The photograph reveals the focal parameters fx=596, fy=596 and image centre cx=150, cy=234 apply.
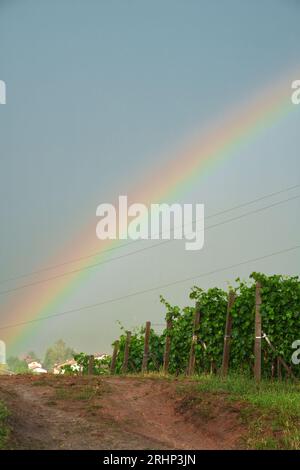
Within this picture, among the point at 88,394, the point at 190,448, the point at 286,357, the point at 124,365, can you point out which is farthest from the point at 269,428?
the point at 124,365

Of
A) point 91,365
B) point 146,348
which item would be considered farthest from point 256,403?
point 91,365

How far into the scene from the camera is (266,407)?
13172 mm

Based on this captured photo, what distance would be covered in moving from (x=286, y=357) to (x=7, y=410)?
33.6 ft

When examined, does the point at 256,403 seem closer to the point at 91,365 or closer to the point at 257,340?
the point at 257,340

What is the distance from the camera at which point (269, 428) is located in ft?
39.3

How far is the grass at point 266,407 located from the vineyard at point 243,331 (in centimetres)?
171

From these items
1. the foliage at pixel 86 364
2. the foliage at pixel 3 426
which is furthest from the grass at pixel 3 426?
the foliage at pixel 86 364

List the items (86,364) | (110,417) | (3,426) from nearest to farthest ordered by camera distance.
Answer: (3,426)
(110,417)
(86,364)

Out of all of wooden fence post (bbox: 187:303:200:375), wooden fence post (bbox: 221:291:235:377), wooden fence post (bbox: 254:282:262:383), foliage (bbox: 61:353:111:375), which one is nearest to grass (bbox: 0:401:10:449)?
wooden fence post (bbox: 254:282:262:383)

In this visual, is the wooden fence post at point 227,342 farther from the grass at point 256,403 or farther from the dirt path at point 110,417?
the dirt path at point 110,417

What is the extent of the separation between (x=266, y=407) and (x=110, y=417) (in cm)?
344

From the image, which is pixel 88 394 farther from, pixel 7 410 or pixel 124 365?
pixel 124 365

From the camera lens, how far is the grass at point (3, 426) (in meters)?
9.91

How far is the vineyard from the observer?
1914cm
